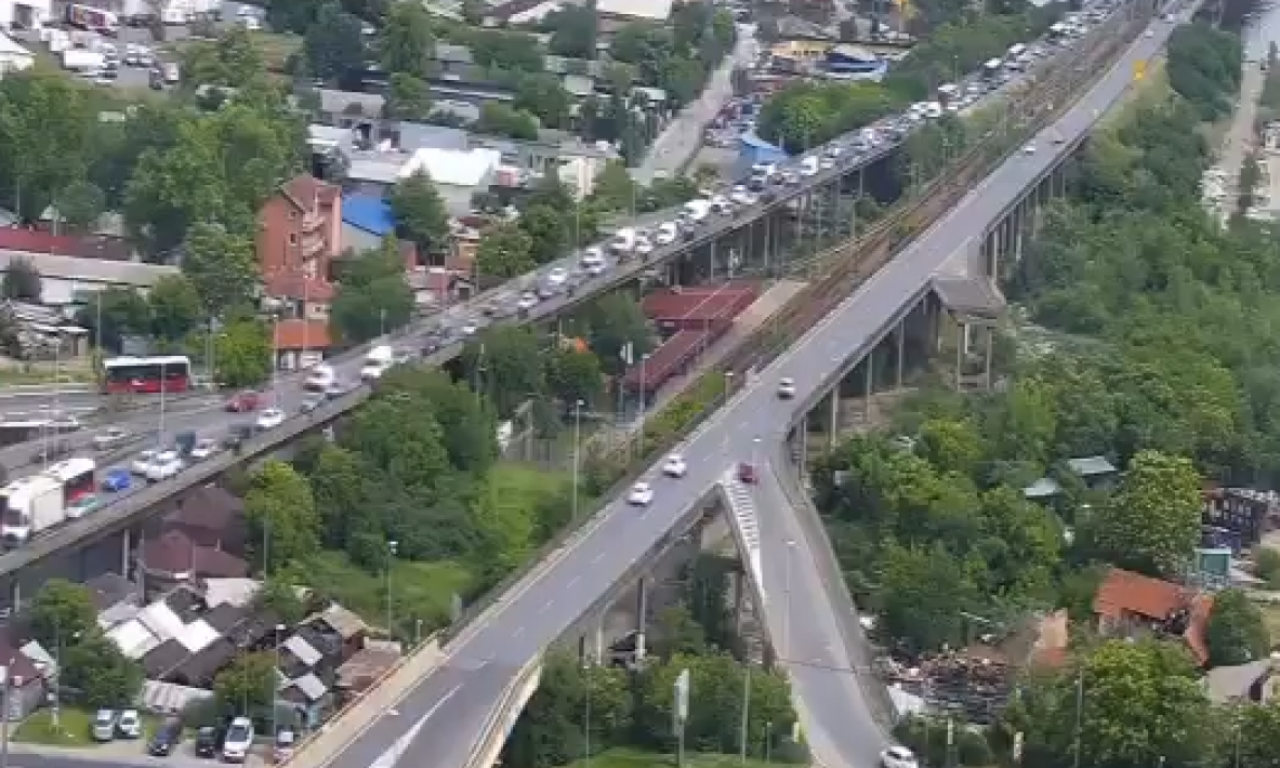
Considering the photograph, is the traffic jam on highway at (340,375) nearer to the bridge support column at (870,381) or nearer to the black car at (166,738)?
the black car at (166,738)

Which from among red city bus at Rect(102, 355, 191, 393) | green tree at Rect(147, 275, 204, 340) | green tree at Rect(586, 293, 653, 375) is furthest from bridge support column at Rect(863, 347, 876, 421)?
red city bus at Rect(102, 355, 191, 393)

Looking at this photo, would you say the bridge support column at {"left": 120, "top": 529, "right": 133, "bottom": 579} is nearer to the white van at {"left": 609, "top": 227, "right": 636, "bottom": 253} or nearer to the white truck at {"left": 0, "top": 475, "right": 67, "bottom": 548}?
the white truck at {"left": 0, "top": 475, "right": 67, "bottom": 548}

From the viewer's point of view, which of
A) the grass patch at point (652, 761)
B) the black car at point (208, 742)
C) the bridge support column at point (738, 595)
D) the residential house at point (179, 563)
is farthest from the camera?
the bridge support column at point (738, 595)

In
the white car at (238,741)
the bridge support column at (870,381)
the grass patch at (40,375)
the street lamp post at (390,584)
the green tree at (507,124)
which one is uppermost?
the green tree at (507,124)

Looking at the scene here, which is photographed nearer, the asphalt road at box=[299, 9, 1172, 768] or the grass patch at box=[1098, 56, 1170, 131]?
the asphalt road at box=[299, 9, 1172, 768]

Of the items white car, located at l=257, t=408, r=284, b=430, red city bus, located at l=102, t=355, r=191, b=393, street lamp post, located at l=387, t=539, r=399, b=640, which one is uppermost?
white car, located at l=257, t=408, r=284, b=430

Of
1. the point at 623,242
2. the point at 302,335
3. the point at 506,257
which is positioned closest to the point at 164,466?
the point at 302,335

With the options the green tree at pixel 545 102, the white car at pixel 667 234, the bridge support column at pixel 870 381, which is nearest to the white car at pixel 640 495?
the bridge support column at pixel 870 381
